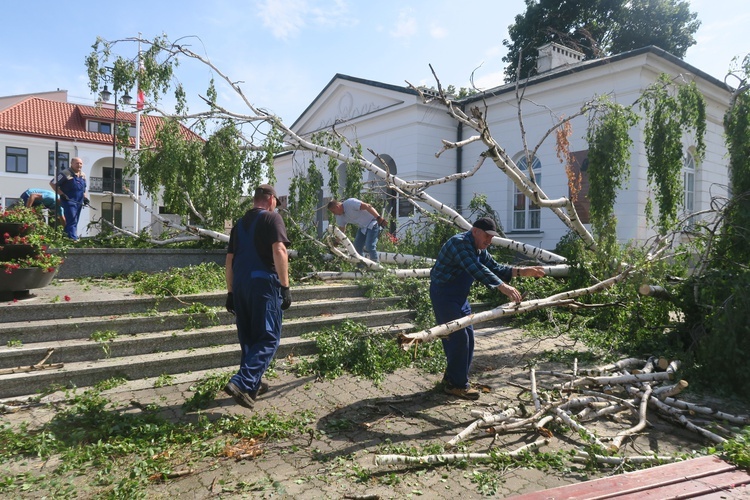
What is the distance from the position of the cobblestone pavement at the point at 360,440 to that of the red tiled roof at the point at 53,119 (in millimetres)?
33752

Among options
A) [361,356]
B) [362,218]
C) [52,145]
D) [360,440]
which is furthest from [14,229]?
[52,145]

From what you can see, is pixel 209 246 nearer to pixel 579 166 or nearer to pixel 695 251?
pixel 695 251

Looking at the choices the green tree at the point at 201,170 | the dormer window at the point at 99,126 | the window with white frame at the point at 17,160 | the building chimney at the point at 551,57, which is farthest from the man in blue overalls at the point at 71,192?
the dormer window at the point at 99,126

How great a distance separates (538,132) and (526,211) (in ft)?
7.51

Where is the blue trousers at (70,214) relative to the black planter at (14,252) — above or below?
above

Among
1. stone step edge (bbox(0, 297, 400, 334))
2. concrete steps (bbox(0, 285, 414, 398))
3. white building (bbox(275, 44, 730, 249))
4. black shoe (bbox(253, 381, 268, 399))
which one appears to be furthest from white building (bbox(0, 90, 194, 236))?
black shoe (bbox(253, 381, 268, 399))

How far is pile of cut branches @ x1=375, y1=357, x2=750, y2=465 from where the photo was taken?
3701mm

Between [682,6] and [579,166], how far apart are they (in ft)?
61.3

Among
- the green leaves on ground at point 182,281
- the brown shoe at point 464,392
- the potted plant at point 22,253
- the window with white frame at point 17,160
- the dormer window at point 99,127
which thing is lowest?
the brown shoe at point 464,392

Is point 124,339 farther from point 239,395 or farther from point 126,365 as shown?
point 239,395

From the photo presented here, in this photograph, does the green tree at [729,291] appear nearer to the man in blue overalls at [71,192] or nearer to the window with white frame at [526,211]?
the window with white frame at [526,211]

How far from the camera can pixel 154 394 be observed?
4.92 metres

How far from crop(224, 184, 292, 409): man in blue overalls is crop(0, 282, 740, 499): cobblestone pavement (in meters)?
0.51

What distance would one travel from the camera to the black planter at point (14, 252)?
586 cm
